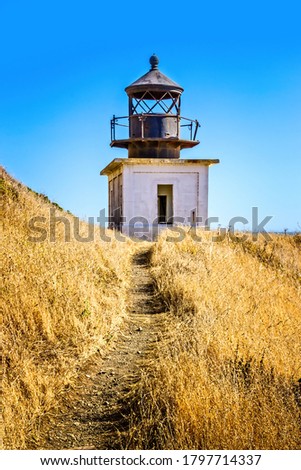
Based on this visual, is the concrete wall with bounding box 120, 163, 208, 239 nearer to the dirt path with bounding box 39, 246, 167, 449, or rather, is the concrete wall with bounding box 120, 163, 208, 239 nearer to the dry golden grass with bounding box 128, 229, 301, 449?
the dry golden grass with bounding box 128, 229, 301, 449

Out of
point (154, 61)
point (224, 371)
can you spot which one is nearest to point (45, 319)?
point (224, 371)

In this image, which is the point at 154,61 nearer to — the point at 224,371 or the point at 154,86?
the point at 154,86

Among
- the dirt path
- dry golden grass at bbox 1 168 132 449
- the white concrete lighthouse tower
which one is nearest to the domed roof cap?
the white concrete lighthouse tower

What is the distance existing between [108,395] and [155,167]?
17760 millimetres

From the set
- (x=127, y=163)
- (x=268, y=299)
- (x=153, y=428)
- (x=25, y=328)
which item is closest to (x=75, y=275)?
(x=25, y=328)

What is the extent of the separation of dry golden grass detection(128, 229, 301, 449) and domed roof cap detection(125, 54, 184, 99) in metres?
13.9

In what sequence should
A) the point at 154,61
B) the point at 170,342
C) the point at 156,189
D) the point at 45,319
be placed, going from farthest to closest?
the point at 154,61 < the point at 156,189 < the point at 170,342 < the point at 45,319

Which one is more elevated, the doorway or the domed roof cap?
the domed roof cap

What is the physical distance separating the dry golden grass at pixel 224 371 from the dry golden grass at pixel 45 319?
895mm

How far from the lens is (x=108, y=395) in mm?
4957

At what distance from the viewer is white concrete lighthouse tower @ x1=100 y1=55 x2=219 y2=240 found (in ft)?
72.3

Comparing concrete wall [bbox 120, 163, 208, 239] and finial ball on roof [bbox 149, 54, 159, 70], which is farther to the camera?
finial ball on roof [bbox 149, 54, 159, 70]

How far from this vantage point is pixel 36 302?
20.4 feet
